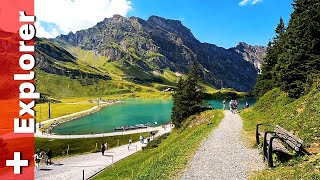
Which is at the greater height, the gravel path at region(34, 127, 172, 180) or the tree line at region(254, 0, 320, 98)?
the tree line at region(254, 0, 320, 98)

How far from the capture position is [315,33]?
36.3 m

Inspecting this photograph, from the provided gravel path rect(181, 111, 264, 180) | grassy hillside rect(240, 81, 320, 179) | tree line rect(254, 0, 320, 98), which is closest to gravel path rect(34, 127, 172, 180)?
gravel path rect(181, 111, 264, 180)

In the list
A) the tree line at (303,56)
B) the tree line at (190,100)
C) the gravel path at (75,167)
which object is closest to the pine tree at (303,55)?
the tree line at (303,56)

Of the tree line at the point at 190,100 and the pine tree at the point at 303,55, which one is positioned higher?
the pine tree at the point at 303,55

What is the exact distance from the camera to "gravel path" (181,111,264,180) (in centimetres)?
1977

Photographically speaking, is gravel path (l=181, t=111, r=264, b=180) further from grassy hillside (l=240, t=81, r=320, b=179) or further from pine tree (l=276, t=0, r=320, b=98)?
pine tree (l=276, t=0, r=320, b=98)

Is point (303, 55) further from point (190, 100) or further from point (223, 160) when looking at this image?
point (190, 100)

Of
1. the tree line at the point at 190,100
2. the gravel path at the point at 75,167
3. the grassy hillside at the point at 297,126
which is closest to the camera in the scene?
the grassy hillside at the point at 297,126

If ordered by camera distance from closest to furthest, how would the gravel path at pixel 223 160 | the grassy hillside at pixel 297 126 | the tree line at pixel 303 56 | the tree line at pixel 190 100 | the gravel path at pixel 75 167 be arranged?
the grassy hillside at pixel 297 126, the gravel path at pixel 223 160, the tree line at pixel 303 56, the gravel path at pixel 75 167, the tree line at pixel 190 100

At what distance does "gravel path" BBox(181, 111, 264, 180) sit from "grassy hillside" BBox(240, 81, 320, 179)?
4.89 ft

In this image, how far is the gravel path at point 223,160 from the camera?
778 inches

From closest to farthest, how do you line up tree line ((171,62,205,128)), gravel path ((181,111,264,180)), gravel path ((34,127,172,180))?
1. gravel path ((181,111,264,180))
2. gravel path ((34,127,172,180))
3. tree line ((171,62,205,128))

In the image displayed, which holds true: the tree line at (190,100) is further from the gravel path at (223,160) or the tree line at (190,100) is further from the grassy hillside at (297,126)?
the gravel path at (223,160)

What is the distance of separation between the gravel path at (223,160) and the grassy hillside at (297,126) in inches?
58.6
